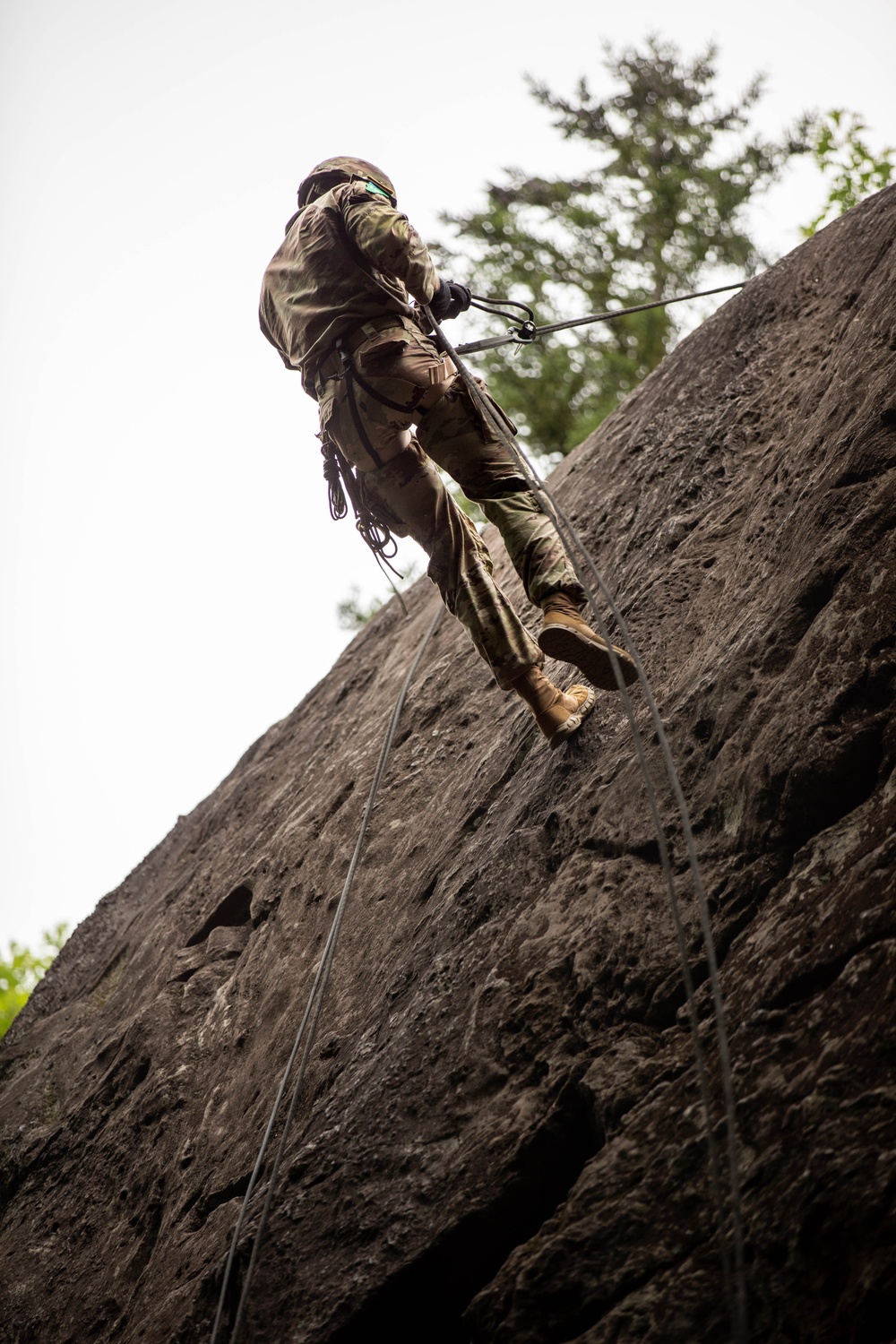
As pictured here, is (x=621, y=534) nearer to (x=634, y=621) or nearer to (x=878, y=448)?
(x=634, y=621)

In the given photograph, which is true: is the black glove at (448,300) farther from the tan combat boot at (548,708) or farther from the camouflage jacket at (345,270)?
the tan combat boot at (548,708)

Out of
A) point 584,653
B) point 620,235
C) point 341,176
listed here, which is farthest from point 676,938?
point 620,235

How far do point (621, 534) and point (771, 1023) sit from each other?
291cm

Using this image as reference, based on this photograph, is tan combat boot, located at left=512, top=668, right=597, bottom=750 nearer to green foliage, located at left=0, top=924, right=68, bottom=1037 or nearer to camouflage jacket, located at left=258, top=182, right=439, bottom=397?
camouflage jacket, located at left=258, top=182, right=439, bottom=397

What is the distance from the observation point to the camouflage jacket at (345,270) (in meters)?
3.80

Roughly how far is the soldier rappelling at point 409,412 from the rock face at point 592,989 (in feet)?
1.64

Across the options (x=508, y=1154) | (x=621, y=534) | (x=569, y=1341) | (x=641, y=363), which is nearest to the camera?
(x=569, y=1341)

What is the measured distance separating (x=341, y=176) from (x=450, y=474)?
1.33 m

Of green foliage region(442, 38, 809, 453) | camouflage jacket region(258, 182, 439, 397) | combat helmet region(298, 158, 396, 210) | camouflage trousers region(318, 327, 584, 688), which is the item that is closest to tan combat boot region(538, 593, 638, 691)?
camouflage trousers region(318, 327, 584, 688)

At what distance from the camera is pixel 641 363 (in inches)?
562

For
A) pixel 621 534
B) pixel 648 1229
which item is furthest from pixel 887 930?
pixel 621 534

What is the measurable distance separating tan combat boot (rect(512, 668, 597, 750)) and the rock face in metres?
0.10

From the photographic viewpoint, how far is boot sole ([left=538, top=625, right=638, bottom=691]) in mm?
3473

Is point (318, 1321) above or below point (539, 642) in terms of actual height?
below
